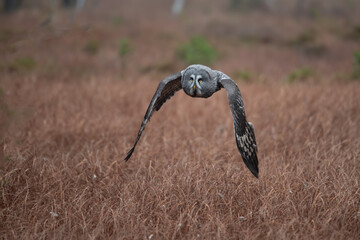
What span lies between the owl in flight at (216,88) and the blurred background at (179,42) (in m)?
2.51

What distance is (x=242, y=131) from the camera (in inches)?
121

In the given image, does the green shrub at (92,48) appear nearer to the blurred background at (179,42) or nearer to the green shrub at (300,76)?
the blurred background at (179,42)

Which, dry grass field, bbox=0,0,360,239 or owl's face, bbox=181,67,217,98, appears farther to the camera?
owl's face, bbox=181,67,217,98

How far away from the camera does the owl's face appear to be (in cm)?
338

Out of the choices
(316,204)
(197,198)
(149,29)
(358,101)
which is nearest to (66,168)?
(197,198)

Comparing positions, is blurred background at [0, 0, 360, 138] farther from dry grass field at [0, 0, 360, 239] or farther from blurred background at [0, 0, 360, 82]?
dry grass field at [0, 0, 360, 239]

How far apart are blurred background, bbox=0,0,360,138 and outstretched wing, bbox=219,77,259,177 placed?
3.22 meters

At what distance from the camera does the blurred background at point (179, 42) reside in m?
10.2

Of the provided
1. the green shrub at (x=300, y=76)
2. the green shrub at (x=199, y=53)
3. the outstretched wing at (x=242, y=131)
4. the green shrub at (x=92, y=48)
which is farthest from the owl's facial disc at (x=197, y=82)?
the green shrub at (x=92, y=48)

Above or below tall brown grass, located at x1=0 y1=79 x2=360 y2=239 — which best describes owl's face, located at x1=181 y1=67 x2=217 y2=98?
above

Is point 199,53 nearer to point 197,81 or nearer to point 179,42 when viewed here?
point 179,42

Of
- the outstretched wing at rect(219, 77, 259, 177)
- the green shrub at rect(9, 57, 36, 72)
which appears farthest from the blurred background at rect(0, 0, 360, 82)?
the outstretched wing at rect(219, 77, 259, 177)

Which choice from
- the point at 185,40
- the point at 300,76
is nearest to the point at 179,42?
the point at 185,40

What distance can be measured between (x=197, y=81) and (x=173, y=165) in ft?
3.74
